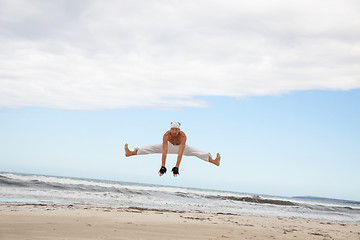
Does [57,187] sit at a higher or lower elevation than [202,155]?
lower

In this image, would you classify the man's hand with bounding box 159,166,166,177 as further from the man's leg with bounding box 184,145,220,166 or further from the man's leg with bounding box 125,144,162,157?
the man's leg with bounding box 125,144,162,157

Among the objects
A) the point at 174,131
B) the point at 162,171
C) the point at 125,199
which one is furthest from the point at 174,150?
the point at 125,199

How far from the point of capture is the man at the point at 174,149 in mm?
8492

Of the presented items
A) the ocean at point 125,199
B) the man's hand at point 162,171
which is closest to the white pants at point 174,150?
the man's hand at point 162,171

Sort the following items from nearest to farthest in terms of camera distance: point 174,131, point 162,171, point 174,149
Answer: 1. point 162,171
2. point 174,131
3. point 174,149

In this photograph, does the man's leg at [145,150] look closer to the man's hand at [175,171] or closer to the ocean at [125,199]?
the man's hand at [175,171]

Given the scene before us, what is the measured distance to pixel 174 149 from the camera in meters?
9.24

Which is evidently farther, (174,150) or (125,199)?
(125,199)

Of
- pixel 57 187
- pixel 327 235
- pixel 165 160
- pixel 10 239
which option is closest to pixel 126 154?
pixel 165 160

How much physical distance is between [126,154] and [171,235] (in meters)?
2.88

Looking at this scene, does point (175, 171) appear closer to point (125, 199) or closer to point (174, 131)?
point (174, 131)

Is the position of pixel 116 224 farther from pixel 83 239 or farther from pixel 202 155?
pixel 202 155

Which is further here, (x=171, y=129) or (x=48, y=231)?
(x=171, y=129)

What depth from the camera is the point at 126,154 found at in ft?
32.8
